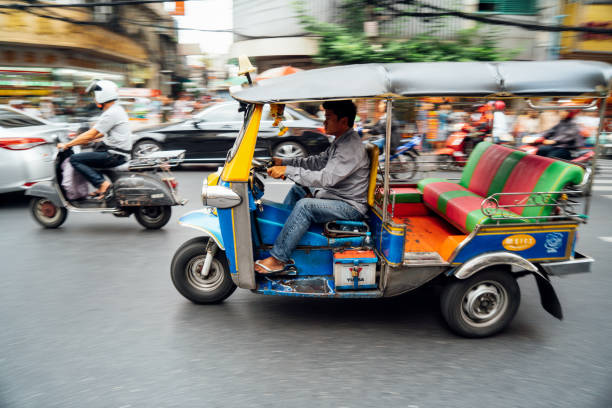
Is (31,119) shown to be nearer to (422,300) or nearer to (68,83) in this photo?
(422,300)

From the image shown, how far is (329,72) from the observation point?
3.38 metres

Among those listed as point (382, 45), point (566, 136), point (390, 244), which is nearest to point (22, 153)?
point (390, 244)

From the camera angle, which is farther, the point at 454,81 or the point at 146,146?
the point at 146,146

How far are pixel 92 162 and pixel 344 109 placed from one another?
12.3 ft

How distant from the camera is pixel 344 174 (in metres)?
3.67

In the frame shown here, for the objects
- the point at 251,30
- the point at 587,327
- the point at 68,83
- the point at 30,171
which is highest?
the point at 251,30

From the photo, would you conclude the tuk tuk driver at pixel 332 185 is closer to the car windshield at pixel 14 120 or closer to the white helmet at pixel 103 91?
the white helmet at pixel 103 91

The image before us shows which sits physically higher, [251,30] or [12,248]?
[251,30]

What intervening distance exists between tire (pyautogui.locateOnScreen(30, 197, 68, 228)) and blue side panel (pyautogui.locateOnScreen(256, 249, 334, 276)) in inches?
159

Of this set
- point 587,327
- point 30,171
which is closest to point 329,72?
point 587,327

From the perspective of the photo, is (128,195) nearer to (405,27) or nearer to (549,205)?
(549,205)


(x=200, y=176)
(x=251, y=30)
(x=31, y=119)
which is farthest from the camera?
(x=251, y=30)

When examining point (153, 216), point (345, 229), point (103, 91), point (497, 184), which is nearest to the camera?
point (345, 229)

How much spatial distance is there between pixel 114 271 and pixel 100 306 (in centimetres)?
87
